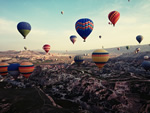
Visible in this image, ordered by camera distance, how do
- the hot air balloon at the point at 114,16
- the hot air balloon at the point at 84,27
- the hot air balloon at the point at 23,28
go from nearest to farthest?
the hot air balloon at the point at 84,27 → the hot air balloon at the point at 23,28 → the hot air balloon at the point at 114,16

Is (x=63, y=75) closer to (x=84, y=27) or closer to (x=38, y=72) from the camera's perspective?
(x=38, y=72)

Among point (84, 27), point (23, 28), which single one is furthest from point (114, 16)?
point (23, 28)

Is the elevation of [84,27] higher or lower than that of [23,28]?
lower

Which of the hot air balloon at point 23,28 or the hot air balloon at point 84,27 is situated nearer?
the hot air balloon at point 84,27

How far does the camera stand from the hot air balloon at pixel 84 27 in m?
47.9

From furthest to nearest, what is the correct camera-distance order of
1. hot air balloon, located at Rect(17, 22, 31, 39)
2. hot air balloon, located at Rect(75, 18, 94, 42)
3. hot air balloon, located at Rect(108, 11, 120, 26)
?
hot air balloon, located at Rect(108, 11, 120, 26) < hot air balloon, located at Rect(17, 22, 31, 39) < hot air balloon, located at Rect(75, 18, 94, 42)

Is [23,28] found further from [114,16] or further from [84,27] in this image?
[114,16]

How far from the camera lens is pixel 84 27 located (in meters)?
47.9

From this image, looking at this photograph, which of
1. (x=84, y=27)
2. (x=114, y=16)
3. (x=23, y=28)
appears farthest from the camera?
(x=114, y=16)

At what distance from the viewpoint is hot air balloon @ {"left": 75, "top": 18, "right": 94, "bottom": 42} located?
47.9m

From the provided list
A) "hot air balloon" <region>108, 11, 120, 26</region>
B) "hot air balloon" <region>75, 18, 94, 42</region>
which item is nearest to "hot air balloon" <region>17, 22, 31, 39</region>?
"hot air balloon" <region>75, 18, 94, 42</region>

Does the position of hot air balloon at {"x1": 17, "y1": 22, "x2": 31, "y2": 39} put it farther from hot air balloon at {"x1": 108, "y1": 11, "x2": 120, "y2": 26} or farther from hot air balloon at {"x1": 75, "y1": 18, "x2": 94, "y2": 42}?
hot air balloon at {"x1": 108, "y1": 11, "x2": 120, "y2": 26}

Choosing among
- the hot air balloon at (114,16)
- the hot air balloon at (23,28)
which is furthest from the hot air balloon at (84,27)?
the hot air balloon at (23,28)

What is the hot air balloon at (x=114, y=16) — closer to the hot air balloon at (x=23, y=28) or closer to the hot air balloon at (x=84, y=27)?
the hot air balloon at (x=84, y=27)
